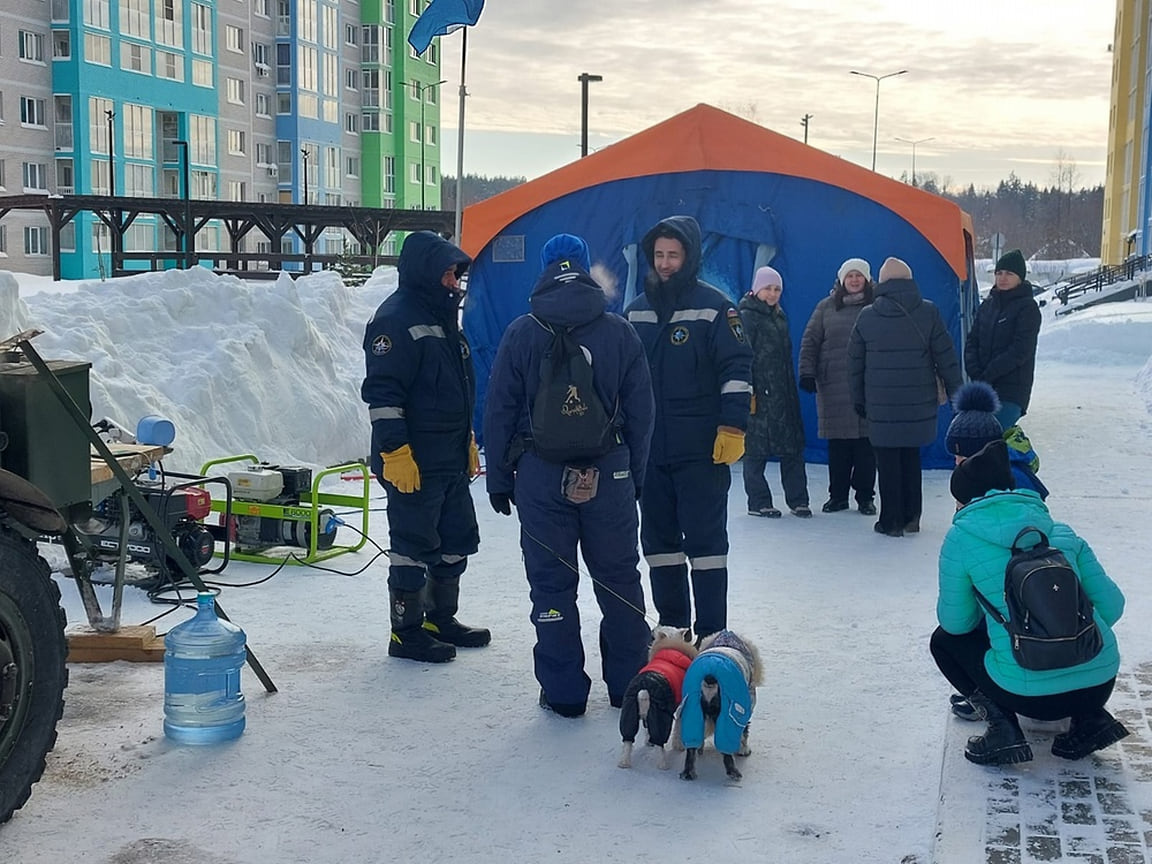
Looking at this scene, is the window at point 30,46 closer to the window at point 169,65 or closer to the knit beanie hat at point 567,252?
the window at point 169,65

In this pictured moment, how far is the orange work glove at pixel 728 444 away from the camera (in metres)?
5.06

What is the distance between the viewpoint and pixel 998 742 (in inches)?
164

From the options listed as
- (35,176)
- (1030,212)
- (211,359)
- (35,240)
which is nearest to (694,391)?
(211,359)

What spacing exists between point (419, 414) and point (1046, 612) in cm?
270

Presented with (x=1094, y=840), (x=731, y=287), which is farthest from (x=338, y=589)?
(x=731, y=287)

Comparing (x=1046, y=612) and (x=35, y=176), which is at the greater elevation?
(x=35, y=176)

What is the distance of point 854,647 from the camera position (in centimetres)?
565

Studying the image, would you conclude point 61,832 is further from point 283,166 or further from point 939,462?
point 283,166

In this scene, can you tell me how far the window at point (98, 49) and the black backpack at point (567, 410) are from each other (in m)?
47.7

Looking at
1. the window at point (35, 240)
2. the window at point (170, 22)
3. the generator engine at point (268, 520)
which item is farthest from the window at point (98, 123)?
the generator engine at point (268, 520)

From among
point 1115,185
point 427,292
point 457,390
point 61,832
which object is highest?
point 1115,185

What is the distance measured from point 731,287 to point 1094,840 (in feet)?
24.8

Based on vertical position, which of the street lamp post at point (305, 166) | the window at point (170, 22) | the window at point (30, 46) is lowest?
the street lamp post at point (305, 166)

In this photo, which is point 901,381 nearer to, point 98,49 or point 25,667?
point 25,667
